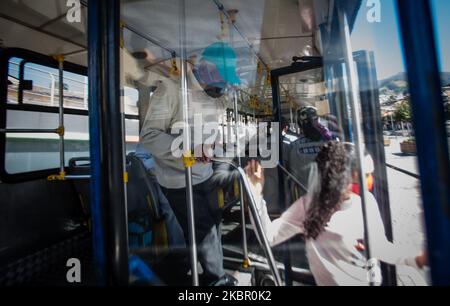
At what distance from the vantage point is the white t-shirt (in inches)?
39.2

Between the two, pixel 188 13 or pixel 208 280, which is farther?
pixel 188 13

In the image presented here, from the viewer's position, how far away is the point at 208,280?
1330 millimetres

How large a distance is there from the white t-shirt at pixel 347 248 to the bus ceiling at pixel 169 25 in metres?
1.34

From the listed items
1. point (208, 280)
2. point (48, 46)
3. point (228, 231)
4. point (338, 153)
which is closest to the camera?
point (338, 153)

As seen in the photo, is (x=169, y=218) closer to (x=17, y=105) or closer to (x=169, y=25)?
(x=17, y=105)

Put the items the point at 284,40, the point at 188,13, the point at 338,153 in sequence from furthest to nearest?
the point at 284,40 → the point at 188,13 → the point at 338,153

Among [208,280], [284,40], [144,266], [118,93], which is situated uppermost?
[284,40]

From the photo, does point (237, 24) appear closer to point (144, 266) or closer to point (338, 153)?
point (338, 153)

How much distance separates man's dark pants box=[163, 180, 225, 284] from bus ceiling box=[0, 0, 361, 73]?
4.22 feet

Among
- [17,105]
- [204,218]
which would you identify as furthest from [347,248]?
[17,105]

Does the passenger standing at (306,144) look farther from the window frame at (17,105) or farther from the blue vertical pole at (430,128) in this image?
the window frame at (17,105)
